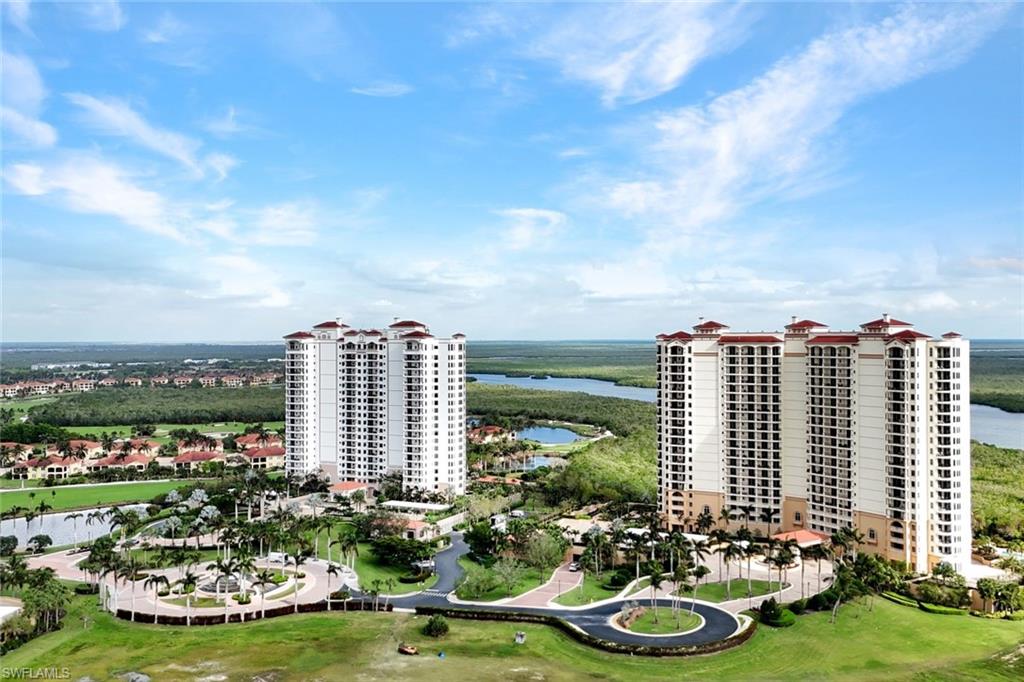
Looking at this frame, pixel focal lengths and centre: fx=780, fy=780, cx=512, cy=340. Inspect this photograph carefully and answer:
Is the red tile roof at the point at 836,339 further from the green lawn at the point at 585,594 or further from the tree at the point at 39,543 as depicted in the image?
the tree at the point at 39,543

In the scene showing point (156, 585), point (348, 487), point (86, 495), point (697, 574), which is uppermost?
point (697, 574)

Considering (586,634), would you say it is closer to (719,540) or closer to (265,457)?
(719,540)

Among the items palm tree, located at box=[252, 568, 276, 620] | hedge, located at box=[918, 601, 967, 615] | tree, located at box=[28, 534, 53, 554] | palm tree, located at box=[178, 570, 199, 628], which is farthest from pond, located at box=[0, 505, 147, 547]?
hedge, located at box=[918, 601, 967, 615]

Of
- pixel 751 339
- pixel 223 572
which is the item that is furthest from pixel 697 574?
pixel 223 572

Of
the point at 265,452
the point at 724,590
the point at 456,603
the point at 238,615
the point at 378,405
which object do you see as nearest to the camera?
the point at 238,615

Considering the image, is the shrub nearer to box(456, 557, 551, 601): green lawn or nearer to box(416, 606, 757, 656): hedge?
box(416, 606, 757, 656): hedge
